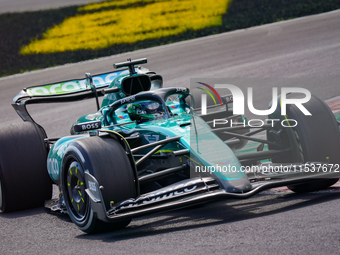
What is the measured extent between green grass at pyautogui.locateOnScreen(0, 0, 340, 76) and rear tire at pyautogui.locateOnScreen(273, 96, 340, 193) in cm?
1182

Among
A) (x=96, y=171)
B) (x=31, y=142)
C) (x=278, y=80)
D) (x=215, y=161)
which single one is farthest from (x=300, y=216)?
(x=278, y=80)

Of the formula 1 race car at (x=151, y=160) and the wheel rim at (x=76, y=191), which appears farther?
the wheel rim at (x=76, y=191)

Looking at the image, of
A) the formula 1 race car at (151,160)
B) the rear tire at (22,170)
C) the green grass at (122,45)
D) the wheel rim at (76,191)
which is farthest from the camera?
the green grass at (122,45)

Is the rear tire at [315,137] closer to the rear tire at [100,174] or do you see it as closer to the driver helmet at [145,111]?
the driver helmet at [145,111]

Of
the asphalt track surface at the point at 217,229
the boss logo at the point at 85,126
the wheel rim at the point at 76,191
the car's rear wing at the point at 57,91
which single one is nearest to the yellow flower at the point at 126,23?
the asphalt track surface at the point at 217,229

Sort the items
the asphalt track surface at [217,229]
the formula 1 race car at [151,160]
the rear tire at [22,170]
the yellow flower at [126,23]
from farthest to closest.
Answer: the yellow flower at [126,23], the rear tire at [22,170], the formula 1 race car at [151,160], the asphalt track surface at [217,229]

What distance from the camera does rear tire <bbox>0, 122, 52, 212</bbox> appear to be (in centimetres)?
723

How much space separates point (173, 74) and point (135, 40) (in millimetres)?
3557

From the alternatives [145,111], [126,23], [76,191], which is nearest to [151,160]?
[145,111]

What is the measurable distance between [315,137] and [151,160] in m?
1.62

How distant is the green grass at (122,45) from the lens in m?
17.8

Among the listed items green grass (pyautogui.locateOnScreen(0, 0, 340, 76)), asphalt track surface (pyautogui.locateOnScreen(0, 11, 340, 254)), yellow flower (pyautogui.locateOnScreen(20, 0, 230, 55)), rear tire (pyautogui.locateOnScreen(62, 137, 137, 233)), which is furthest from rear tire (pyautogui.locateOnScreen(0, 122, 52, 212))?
yellow flower (pyautogui.locateOnScreen(20, 0, 230, 55))

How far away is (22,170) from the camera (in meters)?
7.27

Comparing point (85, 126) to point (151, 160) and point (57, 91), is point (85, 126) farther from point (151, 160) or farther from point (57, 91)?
point (57, 91)
